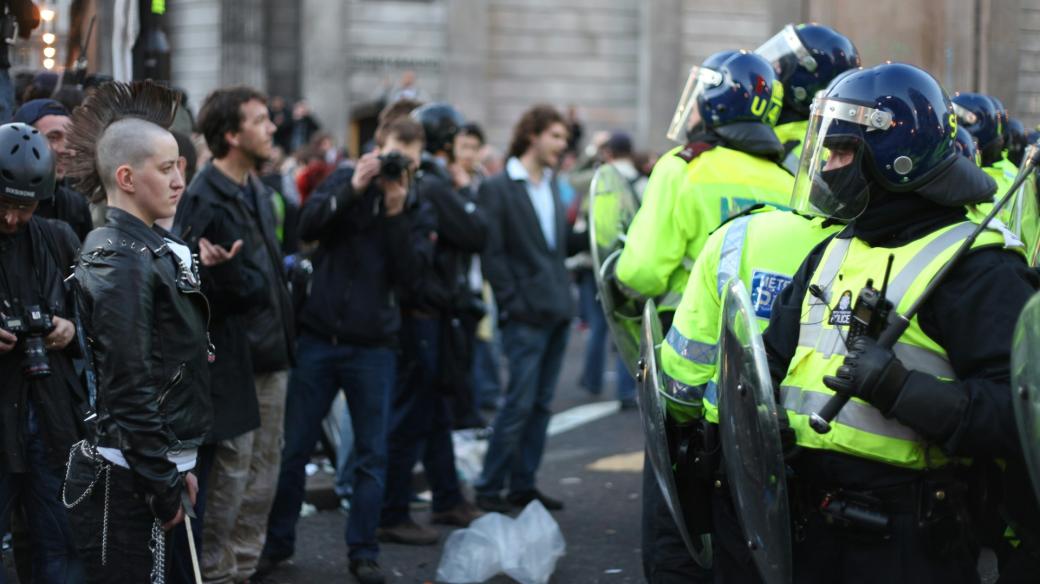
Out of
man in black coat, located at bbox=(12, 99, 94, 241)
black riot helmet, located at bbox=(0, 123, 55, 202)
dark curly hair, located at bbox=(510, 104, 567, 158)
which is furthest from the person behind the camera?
dark curly hair, located at bbox=(510, 104, 567, 158)

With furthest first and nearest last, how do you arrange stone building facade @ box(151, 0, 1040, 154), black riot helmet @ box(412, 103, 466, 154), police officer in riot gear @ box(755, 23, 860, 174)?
stone building facade @ box(151, 0, 1040, 154), black riot helmet @ box(412, 103, 466, 154), police officer in riot gear @ box(755, 23, 860, 174)

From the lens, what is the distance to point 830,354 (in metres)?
3.27

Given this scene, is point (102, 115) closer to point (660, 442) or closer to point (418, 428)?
point (660, 442)

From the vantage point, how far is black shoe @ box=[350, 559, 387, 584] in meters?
5.90

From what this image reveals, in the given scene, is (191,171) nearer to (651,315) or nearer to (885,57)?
(651,315)

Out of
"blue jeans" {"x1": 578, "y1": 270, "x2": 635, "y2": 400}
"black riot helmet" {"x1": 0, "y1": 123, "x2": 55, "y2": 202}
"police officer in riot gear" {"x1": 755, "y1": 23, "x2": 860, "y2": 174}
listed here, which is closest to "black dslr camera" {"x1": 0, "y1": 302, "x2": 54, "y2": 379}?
"black riot helmet" {"x1": 0, "y1": 123, "x2": 55, "y2": 202}

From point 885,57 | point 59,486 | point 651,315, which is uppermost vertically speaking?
point 885,57

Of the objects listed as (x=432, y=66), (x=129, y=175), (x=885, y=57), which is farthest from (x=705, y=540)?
(x=432, y=66)

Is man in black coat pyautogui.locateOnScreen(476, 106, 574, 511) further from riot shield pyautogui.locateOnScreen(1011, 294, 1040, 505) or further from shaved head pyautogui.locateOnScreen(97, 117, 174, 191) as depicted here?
riot shield pyautogui.locateOnScreen(1011, 294, 1040, 505)

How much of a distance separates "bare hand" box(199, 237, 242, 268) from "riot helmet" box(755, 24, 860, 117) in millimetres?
2347

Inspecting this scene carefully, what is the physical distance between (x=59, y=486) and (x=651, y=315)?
2264 mm

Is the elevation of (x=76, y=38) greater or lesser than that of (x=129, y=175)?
greater

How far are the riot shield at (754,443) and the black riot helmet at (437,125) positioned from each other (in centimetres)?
443

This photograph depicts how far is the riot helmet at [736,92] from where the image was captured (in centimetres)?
507
